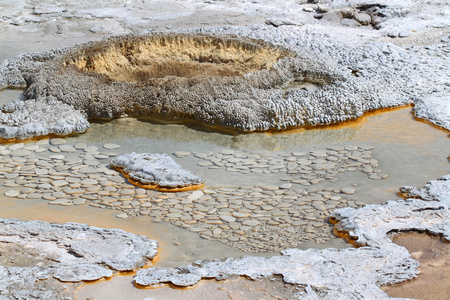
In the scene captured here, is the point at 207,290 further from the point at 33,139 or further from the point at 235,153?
the point at 33,139

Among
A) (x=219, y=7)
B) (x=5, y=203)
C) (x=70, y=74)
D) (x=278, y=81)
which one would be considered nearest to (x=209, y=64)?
(x=278, y=81)

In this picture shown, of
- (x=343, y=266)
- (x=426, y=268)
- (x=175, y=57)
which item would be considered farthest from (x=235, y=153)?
(x=175, y=57)

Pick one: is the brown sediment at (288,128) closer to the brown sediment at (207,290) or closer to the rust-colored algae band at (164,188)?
the rust-colored algae band at (164,188)

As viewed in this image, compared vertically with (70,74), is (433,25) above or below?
above

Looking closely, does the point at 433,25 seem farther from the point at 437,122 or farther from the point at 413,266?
the point at 413,266

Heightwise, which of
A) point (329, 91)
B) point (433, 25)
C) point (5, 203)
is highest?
point (433, 25)

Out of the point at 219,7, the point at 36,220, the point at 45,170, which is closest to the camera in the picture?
the point at 36,220

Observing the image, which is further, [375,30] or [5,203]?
[375,30]

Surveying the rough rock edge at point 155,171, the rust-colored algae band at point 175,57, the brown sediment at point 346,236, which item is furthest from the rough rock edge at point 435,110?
the rough rock edge at point 155,171

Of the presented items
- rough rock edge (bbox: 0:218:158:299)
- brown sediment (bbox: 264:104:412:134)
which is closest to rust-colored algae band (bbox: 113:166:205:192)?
rough rock edge (bbox: 0:218:158:299)
